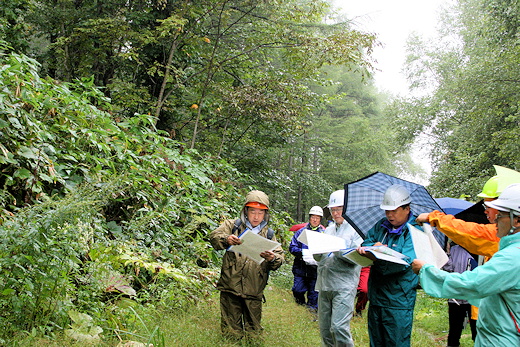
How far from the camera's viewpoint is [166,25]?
866 cm

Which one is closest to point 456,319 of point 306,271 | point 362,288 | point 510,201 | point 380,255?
point 362,288

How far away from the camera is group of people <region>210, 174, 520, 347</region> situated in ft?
8.62

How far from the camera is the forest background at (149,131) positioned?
3832mm

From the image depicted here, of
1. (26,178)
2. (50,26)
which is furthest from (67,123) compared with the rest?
(50,26)

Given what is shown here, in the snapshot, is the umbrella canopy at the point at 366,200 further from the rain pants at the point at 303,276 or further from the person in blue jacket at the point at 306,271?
the rain pants at the point at 303,276

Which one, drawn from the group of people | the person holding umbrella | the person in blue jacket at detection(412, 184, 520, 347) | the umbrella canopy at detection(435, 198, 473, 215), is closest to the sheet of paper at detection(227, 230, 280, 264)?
the group of people

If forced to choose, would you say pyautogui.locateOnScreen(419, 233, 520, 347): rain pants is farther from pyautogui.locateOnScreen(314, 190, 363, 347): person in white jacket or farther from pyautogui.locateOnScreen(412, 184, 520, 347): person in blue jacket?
pyautogui.locateOnScreen(314, 190, 363, 347): person in white jacket

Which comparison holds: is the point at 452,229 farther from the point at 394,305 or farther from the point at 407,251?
the point at 394,305

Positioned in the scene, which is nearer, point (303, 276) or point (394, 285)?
point (394, 285)

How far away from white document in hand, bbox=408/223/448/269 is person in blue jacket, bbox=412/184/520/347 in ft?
1.16

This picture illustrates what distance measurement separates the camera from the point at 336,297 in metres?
5.10

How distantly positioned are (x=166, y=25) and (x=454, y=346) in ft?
25.2

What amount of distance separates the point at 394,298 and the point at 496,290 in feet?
4.83

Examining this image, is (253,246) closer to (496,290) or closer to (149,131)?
(496,290)
